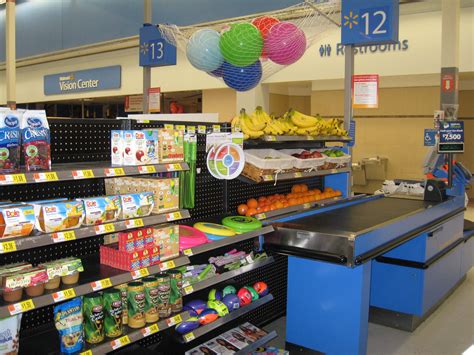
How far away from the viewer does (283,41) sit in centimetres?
448

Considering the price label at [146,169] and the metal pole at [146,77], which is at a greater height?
the metal pole at [146,77]

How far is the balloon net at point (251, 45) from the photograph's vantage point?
4336 mm

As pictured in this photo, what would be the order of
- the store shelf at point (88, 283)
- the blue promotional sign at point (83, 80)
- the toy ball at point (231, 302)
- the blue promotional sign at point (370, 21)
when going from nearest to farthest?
the store shelf at point (88, 283), the toy ball at point (231, 302), the blue promotional sign at point (370, 21), the blue promotional sign at point (83, 80)

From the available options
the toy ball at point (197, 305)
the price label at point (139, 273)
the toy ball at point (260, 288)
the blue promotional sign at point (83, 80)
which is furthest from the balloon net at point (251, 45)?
the blue promotional sign at point (83, 80)

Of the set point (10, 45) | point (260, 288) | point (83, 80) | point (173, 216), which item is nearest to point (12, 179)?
point (173, 216)

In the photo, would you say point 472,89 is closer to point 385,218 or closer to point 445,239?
point 445,239

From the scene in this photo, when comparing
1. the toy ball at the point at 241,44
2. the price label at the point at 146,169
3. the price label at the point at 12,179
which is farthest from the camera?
the toy ball at the point at 241,44

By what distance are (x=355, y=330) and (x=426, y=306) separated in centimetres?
149

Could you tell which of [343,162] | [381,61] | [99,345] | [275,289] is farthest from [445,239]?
[381,61]

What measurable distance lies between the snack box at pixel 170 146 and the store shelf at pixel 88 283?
64cm

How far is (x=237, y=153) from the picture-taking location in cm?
392

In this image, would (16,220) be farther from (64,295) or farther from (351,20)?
(351,20)

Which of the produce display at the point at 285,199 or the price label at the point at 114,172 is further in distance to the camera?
the produce display at the point at 285,199

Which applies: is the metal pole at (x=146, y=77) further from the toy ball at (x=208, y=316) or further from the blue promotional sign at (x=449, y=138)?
the toy ball at (x=208, y=316)
